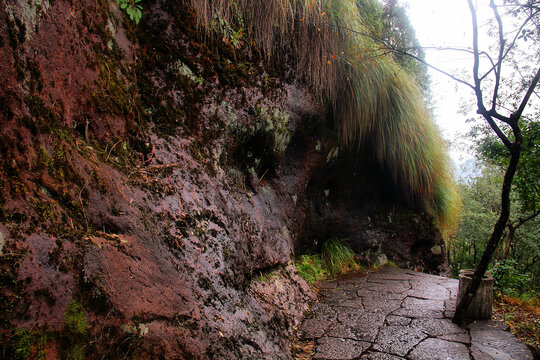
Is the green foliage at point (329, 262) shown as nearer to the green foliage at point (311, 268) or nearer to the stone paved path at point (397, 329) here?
the green foliage at point (311, 268)

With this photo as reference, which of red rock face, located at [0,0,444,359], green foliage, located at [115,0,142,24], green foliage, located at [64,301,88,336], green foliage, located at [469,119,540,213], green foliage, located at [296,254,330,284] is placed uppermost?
green foliage, located at [469,119,540,213]

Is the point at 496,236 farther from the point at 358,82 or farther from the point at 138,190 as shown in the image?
the point at 138,190

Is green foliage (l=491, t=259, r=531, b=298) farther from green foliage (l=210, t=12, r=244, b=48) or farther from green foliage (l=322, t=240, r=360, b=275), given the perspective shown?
green foliage (l=210, t=12, r=244, b=48)

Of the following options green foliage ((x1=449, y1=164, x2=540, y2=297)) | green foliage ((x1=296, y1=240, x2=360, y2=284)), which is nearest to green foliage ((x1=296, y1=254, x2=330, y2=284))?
green foliage ((x1=296, y1=240, x2=360, y2=284))

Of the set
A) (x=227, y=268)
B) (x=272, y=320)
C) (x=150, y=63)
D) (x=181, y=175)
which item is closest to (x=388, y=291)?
(x=272, y=320)

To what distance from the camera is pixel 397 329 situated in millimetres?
2844

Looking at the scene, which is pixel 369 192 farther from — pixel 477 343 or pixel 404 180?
pixel 477 343

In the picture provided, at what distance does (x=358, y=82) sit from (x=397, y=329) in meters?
3.03

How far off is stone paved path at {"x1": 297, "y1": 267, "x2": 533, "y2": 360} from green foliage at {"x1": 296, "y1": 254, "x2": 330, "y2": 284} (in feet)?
0.88

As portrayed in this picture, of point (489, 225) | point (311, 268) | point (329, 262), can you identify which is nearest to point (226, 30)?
point (311, 268)

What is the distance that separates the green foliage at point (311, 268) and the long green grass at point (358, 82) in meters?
1.79

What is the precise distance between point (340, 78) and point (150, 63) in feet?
8.71

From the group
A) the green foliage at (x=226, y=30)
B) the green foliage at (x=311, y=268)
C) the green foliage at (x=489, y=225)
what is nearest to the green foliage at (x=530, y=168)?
the green foliage at (x=311, y=268)

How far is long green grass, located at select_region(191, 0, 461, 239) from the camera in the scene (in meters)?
3.38
